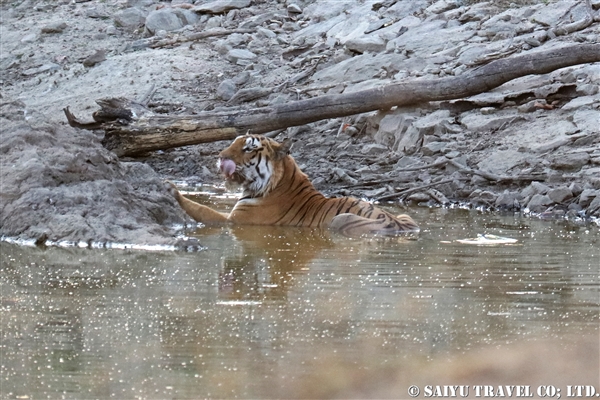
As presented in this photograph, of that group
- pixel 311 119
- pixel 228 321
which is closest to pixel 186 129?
pixel 311 119

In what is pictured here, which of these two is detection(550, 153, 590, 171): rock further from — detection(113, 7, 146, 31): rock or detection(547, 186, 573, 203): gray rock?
detection(113, 7, 146, 31): rock

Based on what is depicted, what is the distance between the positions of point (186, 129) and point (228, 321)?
642 cm

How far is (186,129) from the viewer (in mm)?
11016

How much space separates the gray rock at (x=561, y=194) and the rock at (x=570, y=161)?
59 centimetres

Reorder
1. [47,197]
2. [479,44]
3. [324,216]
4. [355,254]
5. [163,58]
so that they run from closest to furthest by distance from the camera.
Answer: [355,254], [47,197], [324,216], [479,44], [163,58]

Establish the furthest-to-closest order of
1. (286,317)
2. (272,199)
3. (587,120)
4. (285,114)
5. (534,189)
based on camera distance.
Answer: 1. (285,114)
2. (587,120)
3. (534,189)
4. (272,199)
5. (286,317)

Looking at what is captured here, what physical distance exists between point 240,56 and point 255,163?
252 inches

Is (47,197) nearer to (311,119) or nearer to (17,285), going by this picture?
(17,285)

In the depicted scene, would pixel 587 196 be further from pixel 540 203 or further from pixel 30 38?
pixel 30 38

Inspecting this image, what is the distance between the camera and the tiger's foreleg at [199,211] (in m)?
8.55

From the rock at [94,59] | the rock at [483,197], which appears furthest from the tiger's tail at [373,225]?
the rock at [94,59]

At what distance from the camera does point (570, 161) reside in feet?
32.2

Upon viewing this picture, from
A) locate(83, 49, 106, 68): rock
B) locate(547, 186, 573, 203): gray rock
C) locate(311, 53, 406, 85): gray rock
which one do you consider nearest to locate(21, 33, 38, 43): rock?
locate(83, 49, 106, 68): rock

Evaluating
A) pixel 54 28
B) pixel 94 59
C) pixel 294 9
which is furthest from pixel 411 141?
pixel 54 28
